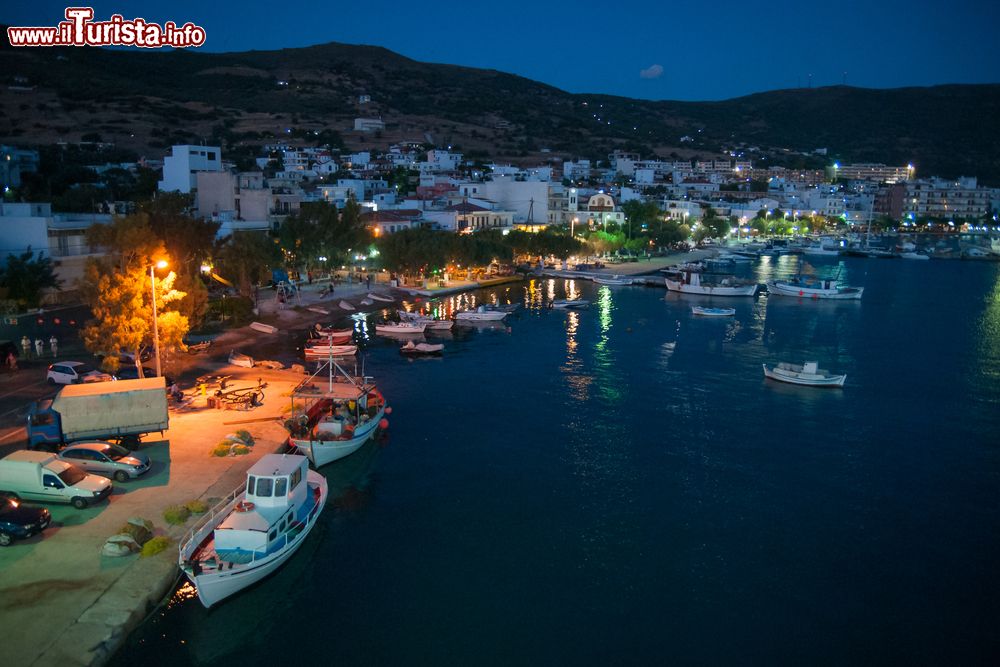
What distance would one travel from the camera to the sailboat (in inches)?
867

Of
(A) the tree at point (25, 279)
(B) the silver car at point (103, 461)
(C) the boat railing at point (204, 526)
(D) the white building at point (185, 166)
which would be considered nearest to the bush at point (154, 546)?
(C) the boat railing at point (204, 526)

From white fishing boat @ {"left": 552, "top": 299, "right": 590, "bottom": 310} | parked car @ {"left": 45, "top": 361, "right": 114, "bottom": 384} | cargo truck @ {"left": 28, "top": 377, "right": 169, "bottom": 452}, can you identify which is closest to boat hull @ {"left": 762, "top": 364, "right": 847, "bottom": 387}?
white fishing boat @ {"left": 552, "top": 299, "right": 590, "bottom": 310}

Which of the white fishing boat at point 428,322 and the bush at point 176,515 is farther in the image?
the white fishing boat at point 428,322

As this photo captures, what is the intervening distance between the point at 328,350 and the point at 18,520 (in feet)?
65.6

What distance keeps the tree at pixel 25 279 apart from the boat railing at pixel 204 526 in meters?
24.8

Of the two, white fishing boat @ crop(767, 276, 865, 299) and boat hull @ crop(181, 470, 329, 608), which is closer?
boat hull @ crop(181, 470, 329, 608)

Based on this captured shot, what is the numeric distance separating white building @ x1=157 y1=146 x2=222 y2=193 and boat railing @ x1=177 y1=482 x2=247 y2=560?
48.2m

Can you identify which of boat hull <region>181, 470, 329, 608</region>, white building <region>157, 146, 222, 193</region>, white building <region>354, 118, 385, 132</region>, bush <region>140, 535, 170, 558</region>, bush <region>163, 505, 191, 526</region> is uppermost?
white building <region>354, 118, 385, 132</region>

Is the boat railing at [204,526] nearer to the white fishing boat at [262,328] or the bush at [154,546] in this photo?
the bush at [154,546]

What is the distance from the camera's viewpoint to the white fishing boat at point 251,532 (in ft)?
48.4

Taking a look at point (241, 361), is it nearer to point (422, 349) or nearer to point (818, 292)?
point (422, 349)

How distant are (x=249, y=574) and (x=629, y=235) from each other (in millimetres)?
85885

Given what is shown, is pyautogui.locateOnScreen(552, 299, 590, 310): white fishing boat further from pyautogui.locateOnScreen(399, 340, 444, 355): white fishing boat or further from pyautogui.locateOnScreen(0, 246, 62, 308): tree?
pyautogui.locateOnScreen(0, 246, 62, 308): tree

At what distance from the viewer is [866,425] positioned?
28844 millimetres
